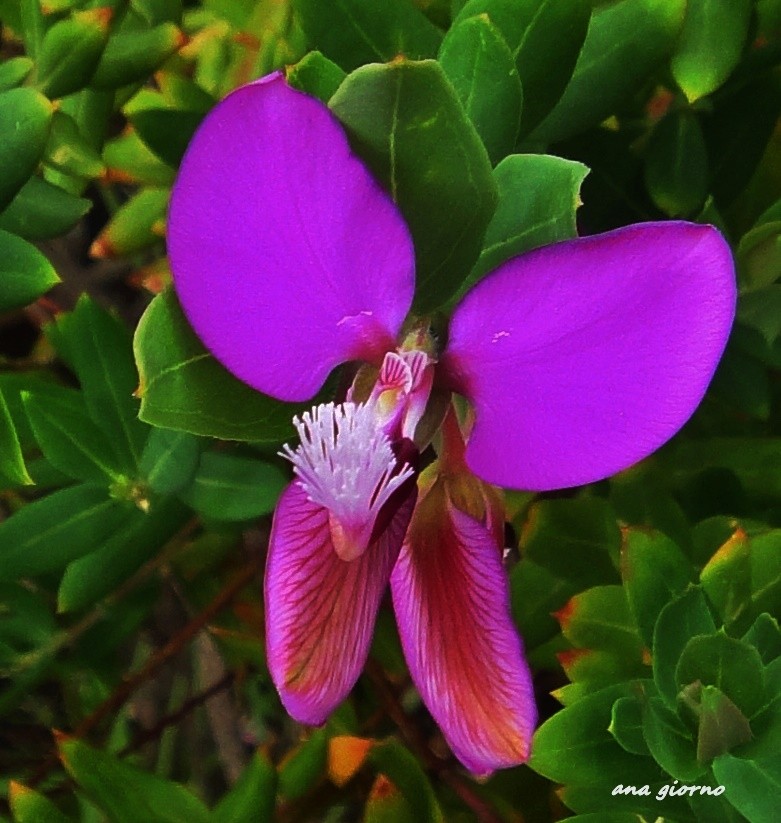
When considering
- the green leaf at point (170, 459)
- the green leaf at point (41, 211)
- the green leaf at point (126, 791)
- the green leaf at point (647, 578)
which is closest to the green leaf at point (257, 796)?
the green leaf at point (126, 791)

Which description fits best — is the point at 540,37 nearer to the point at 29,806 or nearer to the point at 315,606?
the point at 315,606

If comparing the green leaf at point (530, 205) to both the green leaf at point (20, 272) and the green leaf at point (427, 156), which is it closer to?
the green leaf at point (427, 156)

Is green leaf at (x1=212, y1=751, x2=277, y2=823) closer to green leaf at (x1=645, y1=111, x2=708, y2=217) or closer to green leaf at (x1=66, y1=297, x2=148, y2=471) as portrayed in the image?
green leaf at (x1=66, y1=297, x2=148, y2=471)

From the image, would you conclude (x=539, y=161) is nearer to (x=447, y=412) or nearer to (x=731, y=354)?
(x=447, y=412)

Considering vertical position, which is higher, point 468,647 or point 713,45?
point 713,45

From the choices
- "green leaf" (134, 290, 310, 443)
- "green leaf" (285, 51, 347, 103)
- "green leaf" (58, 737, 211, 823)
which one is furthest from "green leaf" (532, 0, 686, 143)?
"green leaf" (58, 737, 211, 823)

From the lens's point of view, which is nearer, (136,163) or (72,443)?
(72,443)

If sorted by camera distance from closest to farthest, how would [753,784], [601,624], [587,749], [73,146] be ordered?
[753,784]
[587,749]
[601,624]
[73,146]

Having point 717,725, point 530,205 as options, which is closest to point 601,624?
point 717,725
